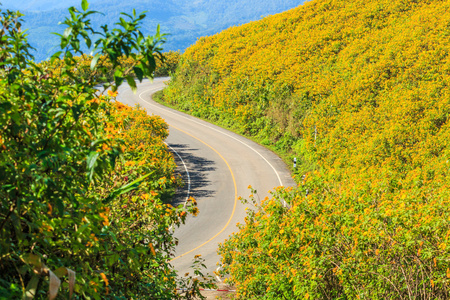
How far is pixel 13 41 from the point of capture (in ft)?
11.4

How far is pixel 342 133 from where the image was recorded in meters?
23.3

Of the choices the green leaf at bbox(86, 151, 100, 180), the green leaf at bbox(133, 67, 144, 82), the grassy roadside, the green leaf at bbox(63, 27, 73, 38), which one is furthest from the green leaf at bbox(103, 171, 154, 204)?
the grassy roadside

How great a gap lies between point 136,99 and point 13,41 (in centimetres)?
4268

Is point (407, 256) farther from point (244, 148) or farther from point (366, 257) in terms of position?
point (244, 148)

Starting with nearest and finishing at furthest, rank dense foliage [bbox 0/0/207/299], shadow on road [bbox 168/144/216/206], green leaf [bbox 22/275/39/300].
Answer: green leaf [bbox 22/275/39/300], dense foliage [bbox 0/0/207/299], shadow on road [bbox 168/144/216/206]

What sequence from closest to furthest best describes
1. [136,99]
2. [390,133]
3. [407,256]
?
[407,256] < [390,133] < [136,99]

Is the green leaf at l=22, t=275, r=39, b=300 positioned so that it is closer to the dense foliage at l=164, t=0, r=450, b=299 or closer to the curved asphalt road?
the dense foliage at l=164, t=0, r=450, b=299

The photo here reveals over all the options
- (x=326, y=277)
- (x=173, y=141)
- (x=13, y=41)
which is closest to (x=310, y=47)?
(x=173, y=141)

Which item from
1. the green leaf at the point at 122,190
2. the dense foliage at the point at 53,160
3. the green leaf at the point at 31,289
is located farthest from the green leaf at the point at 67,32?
the green leaf at the point at 31,289

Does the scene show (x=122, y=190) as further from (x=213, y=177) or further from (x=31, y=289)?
(x=213, y=177)

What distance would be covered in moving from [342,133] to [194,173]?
1020cm

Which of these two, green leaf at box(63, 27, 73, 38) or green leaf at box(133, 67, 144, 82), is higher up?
green leaf at box(63, 27, 73, 38)

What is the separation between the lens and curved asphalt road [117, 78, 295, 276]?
1942 centimetres

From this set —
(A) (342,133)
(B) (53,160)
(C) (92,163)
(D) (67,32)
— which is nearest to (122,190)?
(B) (53,160)
